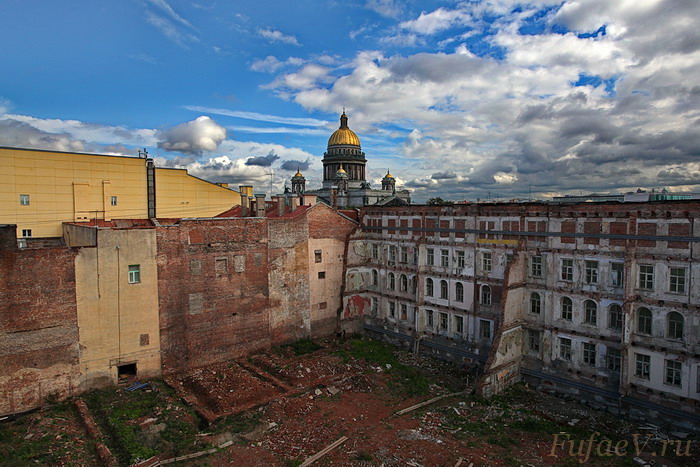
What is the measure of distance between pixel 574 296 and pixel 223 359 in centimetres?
2092

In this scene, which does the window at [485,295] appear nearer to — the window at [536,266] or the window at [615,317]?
the window at [536,266]

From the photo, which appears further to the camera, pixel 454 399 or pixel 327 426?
pixel 454 399

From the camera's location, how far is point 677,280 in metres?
19.3

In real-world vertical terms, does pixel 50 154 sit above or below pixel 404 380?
above

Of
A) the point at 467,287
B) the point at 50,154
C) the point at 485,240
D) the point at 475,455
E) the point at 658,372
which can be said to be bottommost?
the point at 475,455

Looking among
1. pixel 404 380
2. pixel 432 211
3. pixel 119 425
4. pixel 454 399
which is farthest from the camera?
pixel 432 211

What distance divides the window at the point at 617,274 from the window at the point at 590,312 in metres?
1.53

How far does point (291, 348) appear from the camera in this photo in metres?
29.8

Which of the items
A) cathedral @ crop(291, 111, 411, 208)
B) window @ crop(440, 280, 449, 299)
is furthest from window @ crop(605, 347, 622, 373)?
cathedral @ crop(291, 111, 411, 208)

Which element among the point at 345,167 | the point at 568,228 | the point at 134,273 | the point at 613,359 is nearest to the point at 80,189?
the point at 134,273

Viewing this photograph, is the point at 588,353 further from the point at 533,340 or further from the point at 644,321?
the point at 644,321

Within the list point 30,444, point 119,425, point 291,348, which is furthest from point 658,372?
point 30,444

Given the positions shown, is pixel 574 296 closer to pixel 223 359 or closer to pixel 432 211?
pixel 432 211

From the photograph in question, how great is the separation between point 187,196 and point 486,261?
26196 millimetres
